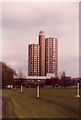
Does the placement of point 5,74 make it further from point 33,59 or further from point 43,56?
point 43,56

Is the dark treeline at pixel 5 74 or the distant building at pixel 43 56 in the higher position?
the distant building at pixel 43 56

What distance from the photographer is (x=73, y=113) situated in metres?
3.93

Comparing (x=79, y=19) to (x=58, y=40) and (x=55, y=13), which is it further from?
(x=58, y=40)

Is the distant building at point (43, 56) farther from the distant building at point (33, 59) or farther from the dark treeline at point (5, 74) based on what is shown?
the dark treeline at point (5, 74)

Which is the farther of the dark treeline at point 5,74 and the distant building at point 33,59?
the dark treeline at point 5,74

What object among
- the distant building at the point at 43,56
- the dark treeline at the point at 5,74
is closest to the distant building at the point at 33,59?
the distant building at the point at 43,56

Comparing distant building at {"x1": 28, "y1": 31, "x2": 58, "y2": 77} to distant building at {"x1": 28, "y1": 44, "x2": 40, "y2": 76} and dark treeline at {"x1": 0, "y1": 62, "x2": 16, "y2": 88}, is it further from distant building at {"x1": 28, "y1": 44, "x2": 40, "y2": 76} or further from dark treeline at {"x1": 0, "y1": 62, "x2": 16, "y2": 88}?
dark treeline at {"x1": 0, "y1": 62, "x2": 16, "y2": 88}

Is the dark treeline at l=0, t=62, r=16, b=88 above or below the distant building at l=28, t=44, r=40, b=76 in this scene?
below

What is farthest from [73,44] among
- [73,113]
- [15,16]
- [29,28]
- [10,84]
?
[10,84]

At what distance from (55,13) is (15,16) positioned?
85cm

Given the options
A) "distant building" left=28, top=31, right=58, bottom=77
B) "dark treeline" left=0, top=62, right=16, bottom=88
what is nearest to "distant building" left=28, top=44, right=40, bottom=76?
"distant building" left=28, top=31, right=58, bottom=77

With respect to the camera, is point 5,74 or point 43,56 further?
point 5,74

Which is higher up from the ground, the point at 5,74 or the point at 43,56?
the point at 43,56

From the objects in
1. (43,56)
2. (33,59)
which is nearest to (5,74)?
(33,59)
